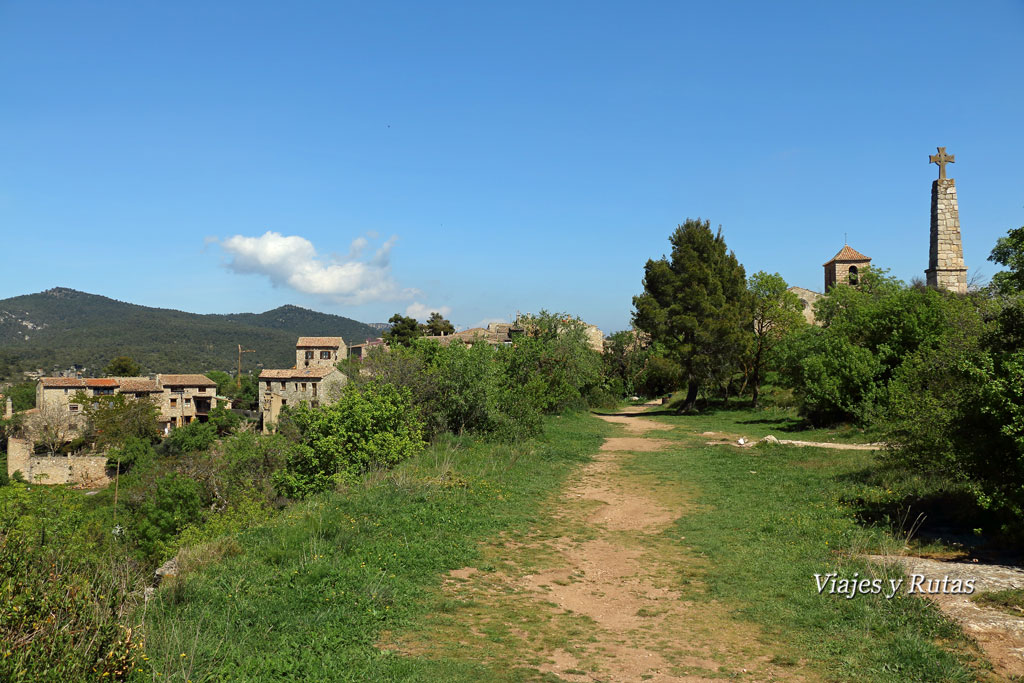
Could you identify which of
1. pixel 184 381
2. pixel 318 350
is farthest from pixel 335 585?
pixel 318 350

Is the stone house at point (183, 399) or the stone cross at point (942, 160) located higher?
the stone cross at point (942, 160)

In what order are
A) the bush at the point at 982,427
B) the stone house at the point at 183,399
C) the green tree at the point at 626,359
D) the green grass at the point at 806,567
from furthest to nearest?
1. the stone house at the point at 183,399
2. the green tree at the point at 626,359
3. the bush at the point at 982,427
4. the green grass at the point at 806,567

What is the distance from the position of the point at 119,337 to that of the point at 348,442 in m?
142

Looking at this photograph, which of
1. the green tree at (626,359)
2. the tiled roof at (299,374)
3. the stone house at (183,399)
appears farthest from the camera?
the tiled roof at (299,374)

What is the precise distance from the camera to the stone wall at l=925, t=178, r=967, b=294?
3462cm

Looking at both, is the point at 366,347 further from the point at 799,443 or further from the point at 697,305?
the point at 799,443

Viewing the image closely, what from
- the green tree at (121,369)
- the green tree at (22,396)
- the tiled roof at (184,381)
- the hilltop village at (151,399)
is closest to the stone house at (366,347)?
the hilltop village at (151,399)

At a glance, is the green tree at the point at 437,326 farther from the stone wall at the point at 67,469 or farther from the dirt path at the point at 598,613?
the dirt path at the point at 598,613

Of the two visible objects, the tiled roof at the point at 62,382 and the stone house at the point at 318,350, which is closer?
the tiled roof at the point at 62,382

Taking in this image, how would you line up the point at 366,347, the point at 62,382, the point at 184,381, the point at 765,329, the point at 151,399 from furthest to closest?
the point at 184,381, the point at 62,382, the point at 151,399, the point at 765,329, the point at 366,347

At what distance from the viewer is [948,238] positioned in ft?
114

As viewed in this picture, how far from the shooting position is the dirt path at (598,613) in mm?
6441

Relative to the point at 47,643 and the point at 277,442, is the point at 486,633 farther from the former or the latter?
the point at 277,442

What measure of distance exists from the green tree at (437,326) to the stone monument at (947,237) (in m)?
49.5
